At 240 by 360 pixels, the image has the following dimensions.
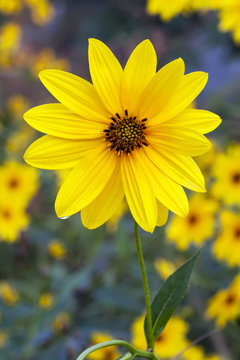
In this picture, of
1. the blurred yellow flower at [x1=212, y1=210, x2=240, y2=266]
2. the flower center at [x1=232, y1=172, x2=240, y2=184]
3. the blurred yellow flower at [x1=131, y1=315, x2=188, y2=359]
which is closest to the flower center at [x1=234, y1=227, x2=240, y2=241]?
the blurred yellow flower at [x1=212, y1=210, x2=240, y2=266]

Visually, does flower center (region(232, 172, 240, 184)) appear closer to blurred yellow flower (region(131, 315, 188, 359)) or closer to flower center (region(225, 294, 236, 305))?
flower center (region(225, 294, 236, 305))

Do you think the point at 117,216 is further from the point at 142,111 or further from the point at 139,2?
the point at 139,2

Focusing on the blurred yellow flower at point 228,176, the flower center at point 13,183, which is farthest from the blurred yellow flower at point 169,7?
the flower center at point 13,183

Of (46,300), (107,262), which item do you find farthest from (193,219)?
(107,262)

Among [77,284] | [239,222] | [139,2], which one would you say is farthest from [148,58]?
[139,2]

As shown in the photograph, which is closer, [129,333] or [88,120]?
[88,120]

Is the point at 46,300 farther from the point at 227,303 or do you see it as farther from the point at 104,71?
the point at 104,71

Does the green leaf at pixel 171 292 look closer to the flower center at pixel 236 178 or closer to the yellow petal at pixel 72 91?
the yellow petal at pixel 72 91
